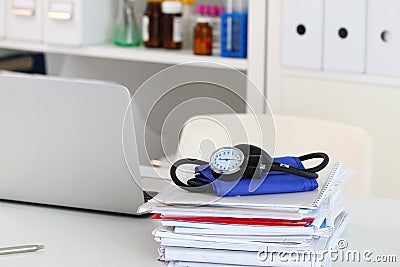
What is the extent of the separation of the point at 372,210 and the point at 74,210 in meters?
0.50

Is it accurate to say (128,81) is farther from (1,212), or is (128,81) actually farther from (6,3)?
(1,212)

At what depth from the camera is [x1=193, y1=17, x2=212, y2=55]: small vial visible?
2.45m

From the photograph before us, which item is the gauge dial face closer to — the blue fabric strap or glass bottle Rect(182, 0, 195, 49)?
the blue fabric strap

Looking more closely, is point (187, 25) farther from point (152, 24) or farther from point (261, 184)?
point (261, 184)

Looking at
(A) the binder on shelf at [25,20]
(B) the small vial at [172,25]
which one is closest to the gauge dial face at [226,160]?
(B) the small vial at [172,25]

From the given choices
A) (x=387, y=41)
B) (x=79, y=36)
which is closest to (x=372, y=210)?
(x=387, y=41)

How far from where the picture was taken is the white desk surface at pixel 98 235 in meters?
1.16

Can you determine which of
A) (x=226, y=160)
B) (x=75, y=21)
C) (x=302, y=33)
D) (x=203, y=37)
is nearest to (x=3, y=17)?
(x=75, y=21)

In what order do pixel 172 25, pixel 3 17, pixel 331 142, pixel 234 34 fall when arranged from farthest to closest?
pixel 3 17, pixel 172 25, pixel 234 34, pixel 331 142

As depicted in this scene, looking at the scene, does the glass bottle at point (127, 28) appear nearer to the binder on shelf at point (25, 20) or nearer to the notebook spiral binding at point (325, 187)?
the binder on shelf at point (25, 20)

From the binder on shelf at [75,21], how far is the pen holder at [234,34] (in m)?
0.47

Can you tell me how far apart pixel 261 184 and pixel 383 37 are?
3.69 feet

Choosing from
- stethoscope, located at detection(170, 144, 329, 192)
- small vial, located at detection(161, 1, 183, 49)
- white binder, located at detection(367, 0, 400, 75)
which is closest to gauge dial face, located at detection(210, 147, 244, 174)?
stethoscope, located at detection(170, 144, 329, 192)

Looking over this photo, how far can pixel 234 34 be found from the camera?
2.40m
